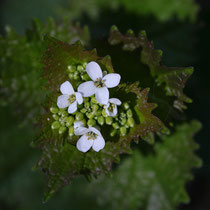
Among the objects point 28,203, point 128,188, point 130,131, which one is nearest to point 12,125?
point 28,203

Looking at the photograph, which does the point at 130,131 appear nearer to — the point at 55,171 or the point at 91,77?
the point at 91,77

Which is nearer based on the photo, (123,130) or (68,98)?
(68,98)

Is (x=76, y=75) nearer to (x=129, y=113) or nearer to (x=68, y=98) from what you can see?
(x=68, y=98)

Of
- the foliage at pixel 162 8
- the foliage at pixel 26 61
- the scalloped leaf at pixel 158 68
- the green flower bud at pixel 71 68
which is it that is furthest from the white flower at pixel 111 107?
the foliage at pixel 162 8

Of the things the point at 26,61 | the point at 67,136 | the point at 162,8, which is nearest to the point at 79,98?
the point at 67,136

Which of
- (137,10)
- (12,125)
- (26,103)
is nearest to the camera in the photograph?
(26,103)

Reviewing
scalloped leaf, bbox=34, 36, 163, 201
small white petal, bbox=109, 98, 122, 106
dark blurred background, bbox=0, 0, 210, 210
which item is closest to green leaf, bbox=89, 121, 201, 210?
dark blurred background, bbox=0, 0, 210, 210

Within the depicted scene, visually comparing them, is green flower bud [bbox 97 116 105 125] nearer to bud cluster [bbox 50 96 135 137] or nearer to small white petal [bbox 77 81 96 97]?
bud cluster [bbox 50 96 135 137]
